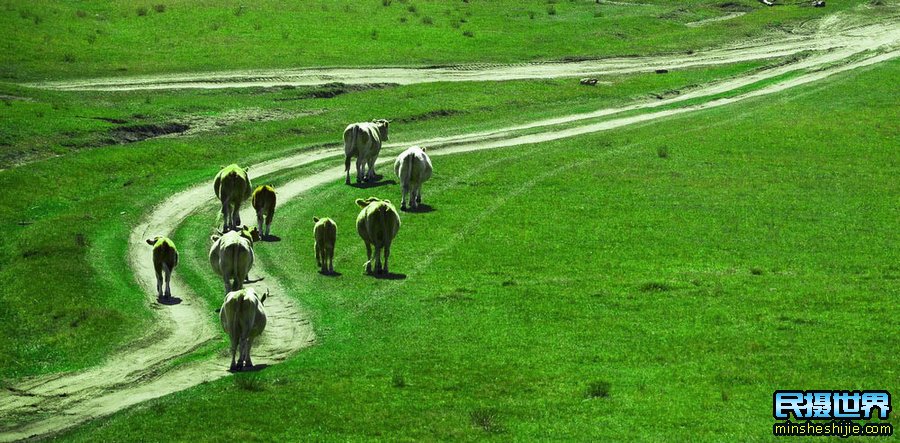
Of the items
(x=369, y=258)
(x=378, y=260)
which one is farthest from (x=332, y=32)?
(x=378, y=260)

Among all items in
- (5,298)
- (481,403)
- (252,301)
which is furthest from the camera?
(5,298)

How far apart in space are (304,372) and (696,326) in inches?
438

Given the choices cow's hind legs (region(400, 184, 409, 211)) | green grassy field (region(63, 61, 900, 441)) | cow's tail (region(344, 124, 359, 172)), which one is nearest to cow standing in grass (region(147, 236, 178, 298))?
green grassy field (region(63, 61, 900, 441))

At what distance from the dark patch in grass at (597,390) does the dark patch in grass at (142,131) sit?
38490mm

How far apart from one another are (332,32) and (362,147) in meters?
41.7

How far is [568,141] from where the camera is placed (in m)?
64.9

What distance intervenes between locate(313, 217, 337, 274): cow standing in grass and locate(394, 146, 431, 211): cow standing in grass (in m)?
8.83

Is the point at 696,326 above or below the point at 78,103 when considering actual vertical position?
below

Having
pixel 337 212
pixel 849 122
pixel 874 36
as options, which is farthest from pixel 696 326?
pixel 874 36

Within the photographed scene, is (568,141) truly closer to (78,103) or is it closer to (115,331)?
(78,103)

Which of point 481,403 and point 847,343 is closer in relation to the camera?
point 481,403

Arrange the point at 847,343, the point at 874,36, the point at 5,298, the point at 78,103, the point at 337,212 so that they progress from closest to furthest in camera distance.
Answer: the point at 847,343
the point at 5,298
the point at 337,212
the point at 78,103
the point at 874,36

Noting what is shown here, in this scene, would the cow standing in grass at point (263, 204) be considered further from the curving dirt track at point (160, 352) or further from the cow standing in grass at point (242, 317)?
the cow standing in grass at point (242, 317)

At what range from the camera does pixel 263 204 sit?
43.2 m
